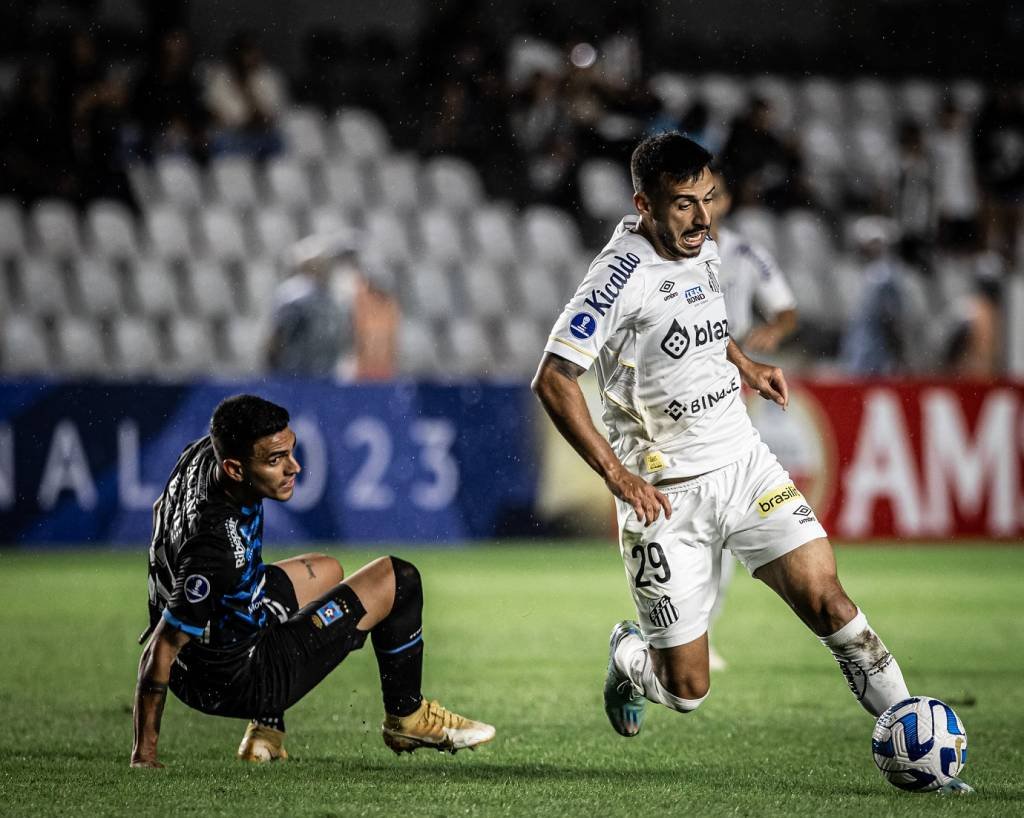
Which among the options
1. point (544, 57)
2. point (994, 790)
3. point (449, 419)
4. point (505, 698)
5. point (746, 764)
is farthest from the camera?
point (544, 57)

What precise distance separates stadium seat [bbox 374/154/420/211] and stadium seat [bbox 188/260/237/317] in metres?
2.11

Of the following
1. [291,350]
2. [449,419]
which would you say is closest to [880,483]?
[449,419]

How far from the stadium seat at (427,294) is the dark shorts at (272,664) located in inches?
401

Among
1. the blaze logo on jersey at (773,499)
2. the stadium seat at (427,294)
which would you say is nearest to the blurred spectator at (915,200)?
the stadium seat at (427,294)

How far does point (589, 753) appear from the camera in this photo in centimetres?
577

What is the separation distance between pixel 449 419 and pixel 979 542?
14.8ft

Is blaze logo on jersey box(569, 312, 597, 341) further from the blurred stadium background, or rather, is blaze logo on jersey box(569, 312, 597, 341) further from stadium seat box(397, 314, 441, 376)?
stadium seat box(397, 314, 441, 376)

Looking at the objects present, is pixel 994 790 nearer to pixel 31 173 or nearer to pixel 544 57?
pixel 31 173

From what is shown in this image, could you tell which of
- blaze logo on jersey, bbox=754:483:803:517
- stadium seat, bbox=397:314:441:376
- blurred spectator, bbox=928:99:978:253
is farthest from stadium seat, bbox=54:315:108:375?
blaze logo on jersey, bbox=754:483:803:517

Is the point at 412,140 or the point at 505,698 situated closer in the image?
the point at 505,698

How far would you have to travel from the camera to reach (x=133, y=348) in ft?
47.1

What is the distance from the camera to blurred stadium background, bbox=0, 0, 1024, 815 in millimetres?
9430

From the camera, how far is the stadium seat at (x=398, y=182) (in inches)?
649

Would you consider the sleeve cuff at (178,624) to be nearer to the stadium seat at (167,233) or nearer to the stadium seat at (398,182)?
the stadium seat at (167,233)
